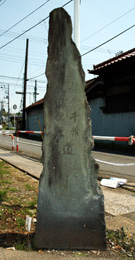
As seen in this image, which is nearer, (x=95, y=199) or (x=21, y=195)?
(x=95, y=199)

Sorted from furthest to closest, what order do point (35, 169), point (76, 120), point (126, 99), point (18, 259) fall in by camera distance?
point (126, 99)
point (35, 169)
point (76, 120)
point (18, 259)

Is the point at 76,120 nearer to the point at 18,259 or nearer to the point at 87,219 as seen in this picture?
the point at 87,219

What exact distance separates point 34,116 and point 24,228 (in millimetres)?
24592

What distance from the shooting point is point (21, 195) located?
13.8 ft

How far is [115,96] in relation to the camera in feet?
47.2

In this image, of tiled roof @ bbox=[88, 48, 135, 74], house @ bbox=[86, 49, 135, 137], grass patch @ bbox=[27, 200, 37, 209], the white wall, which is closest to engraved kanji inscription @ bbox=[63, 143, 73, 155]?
grass patch @ bbox=[27, 200, 37, 209]

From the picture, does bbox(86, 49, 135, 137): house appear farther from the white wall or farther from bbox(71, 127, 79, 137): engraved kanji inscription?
bbox(71, 127, 79, 137): engraved kanji inscription

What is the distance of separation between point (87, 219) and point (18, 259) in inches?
31.3

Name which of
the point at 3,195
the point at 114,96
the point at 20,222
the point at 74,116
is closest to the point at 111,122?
the point at 114,96

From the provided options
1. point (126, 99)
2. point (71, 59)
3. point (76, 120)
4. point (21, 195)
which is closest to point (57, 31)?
point (71, 59)

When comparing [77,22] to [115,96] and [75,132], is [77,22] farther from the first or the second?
[115,96]

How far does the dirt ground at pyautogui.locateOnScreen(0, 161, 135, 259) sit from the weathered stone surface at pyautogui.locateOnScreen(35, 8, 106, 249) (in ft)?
0.43

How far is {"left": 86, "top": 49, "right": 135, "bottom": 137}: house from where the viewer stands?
43.2 ft

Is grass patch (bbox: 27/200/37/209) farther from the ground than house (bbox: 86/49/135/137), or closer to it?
closer to it
